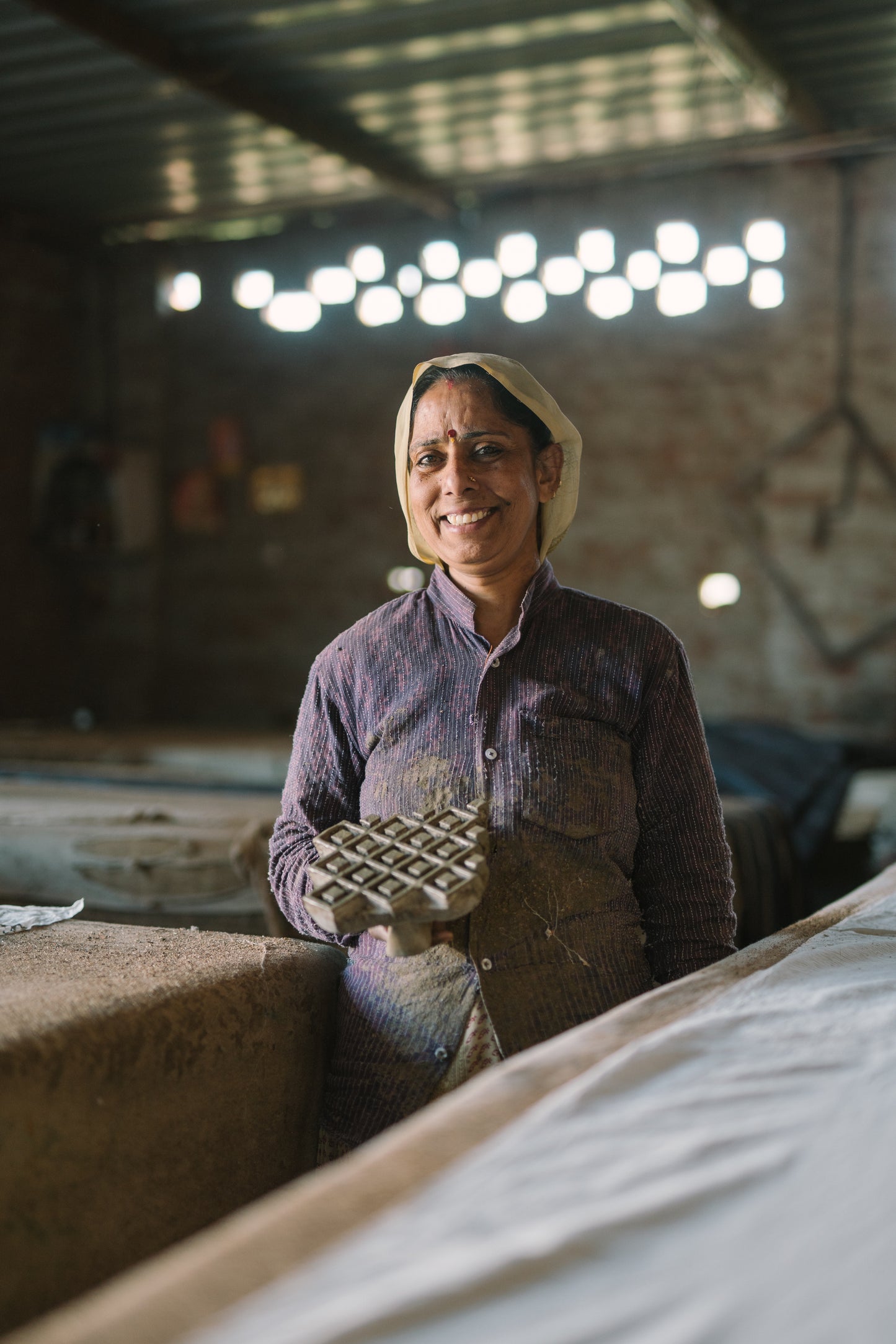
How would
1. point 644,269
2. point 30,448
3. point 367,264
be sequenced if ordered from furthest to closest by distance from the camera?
point 30,448
point 367,264
point 644,269

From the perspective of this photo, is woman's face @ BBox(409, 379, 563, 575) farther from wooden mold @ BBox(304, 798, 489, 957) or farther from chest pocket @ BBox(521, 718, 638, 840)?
wooden mold @ BBox(304, 798, 489, 957)

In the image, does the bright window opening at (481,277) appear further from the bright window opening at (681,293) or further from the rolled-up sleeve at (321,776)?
the rolled-up sleeve at (321,776)

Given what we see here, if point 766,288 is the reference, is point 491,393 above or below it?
below

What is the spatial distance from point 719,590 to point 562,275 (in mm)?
2241

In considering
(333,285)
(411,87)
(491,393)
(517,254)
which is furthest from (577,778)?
(333,285)

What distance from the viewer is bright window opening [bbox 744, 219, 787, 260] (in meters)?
7.07

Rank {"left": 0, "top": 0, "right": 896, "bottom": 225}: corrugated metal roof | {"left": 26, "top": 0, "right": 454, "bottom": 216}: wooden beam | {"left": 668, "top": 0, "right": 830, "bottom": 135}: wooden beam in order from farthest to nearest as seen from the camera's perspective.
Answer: {"left": 0, "top": 0, "right": 896, "bottom": 225}: corrugated metal roof < {"left": 26, "top": 0, "right": 454, "bottom": 216}: wooden beam < {"left": 668, "top": 0, "right": 830, "bottom": 135}: wooden beam

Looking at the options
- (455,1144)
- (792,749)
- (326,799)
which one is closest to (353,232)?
(792,749)

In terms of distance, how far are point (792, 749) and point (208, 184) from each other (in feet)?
16.8

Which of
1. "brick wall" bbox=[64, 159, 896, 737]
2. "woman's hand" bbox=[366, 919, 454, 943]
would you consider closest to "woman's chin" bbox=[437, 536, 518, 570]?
"woman's hand" bbox=[366, 919, 454, 943]

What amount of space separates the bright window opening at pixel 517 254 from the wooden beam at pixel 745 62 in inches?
70.5

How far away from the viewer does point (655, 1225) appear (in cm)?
82

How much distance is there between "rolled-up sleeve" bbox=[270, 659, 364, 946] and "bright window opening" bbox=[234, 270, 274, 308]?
23.9 ft

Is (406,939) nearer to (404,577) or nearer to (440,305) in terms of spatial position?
(404,577)
